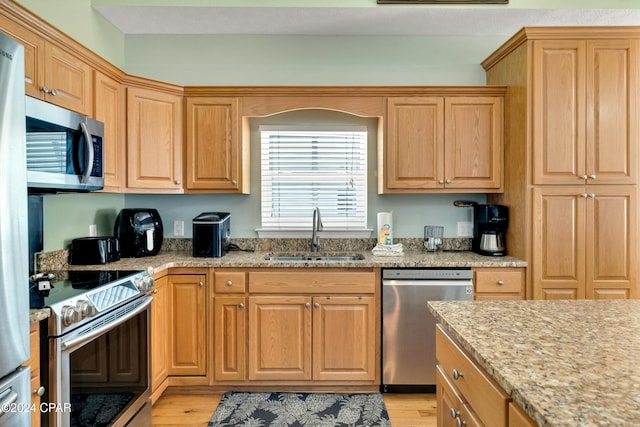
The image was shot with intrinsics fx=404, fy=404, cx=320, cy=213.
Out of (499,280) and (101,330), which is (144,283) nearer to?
(101,330)

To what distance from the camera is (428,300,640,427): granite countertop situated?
0.76 m

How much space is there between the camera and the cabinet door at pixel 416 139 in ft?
9.96

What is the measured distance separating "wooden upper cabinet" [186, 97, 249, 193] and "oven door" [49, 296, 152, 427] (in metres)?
1.09

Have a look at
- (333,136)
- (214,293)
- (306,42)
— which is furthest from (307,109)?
(214,293)

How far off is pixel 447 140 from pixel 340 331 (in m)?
1.61

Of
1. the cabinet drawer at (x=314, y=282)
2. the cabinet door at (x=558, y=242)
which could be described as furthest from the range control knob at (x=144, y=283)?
the cabinet door at (x=558, y=242)

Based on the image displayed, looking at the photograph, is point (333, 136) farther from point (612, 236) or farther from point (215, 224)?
point (612, 236)

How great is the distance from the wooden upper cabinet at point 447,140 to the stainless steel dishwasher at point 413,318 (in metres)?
0.74

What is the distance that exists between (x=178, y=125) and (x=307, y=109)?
1003mm

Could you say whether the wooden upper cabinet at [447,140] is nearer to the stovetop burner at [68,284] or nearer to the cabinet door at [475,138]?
the cabinet door at [475,138]

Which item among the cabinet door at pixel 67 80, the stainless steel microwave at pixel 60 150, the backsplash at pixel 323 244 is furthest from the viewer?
the backsplash at pixel 323 244

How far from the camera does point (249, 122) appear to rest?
3.31 meters

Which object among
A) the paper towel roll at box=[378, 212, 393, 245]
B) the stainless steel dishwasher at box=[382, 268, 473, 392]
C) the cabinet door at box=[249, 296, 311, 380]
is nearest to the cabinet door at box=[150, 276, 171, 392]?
the cabinet door at box=[249, 296, 311, 380]

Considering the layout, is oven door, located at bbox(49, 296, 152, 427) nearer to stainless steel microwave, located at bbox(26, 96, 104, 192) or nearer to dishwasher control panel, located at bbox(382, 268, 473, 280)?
stainless steel microwave, located at bbox(26, 96, 104, 192)
